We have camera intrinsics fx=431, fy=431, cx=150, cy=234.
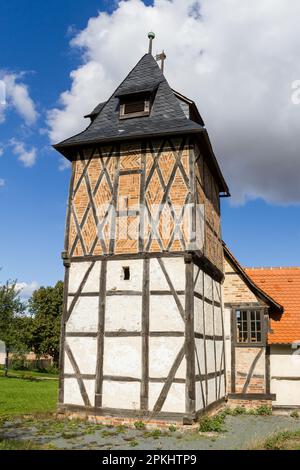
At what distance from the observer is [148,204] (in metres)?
13.0

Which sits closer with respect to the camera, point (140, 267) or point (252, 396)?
point (140, 267)

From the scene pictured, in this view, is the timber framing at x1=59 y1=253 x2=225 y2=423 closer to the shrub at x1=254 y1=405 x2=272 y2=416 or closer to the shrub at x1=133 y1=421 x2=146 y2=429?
the shrub at x1=133 y1=421 x2=146 y2=429

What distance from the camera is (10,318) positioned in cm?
2959

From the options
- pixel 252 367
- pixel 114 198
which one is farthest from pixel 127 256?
pixel 252 367

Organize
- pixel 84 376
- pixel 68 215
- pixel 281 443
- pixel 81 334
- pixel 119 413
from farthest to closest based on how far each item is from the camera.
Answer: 1. pixel 68 215
2. pixel 81 334
3. pixel 84 376
4. pixel 119 413
5. pixel 281 443

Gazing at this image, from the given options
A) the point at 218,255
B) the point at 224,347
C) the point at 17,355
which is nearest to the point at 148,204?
the point at 218,255

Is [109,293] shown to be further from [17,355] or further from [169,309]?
[17,355]

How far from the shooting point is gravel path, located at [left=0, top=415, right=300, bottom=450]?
938 cm

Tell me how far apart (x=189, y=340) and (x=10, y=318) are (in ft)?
69.3

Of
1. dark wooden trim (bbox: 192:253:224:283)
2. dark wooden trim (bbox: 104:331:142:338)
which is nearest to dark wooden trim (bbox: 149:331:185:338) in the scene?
dark wooden trim (bbox: 104:331:142:338)

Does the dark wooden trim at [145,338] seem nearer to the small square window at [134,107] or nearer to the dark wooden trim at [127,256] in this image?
the dark wooden trim at [127,256]

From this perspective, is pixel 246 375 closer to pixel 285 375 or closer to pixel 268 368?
pixel 268 368

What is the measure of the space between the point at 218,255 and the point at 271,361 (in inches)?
166
